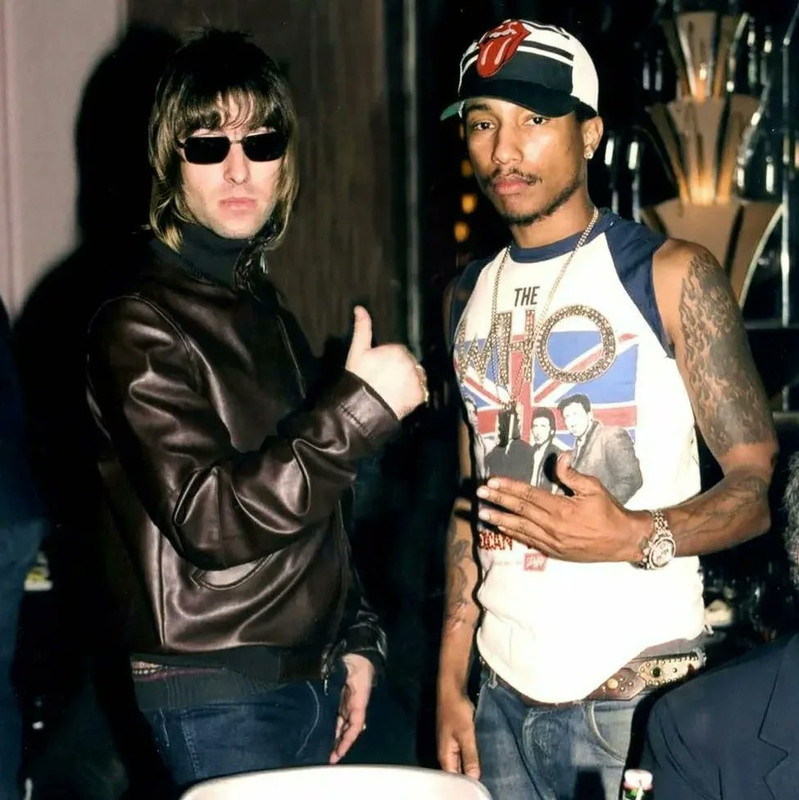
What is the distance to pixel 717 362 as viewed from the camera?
65.8 inches

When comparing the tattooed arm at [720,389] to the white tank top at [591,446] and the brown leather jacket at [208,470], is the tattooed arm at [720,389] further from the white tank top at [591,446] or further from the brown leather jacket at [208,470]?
the brown leather jacket at [208,470]

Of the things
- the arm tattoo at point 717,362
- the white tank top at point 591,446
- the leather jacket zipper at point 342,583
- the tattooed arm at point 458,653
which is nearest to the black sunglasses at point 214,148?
the leather jacket zipper at point 342,583

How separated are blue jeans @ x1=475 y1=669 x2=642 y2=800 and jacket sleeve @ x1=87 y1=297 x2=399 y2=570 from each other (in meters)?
0.45

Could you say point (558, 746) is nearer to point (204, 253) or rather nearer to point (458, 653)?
point (458, 653)

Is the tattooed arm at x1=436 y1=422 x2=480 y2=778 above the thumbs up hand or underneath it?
underneath

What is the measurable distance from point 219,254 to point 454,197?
7.62 feet

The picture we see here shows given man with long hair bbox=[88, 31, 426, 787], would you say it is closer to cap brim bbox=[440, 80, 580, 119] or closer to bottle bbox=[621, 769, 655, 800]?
cap brim bbox=[440, 80, 580, 119]

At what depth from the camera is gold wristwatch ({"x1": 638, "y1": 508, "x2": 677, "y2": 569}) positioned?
1602 millimetres

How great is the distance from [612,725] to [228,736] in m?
0.55

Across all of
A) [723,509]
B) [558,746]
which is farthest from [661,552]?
[558,746]

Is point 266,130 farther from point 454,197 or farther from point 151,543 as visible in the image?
point 454,197

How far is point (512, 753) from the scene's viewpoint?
180 cm

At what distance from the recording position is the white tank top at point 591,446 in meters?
1.69

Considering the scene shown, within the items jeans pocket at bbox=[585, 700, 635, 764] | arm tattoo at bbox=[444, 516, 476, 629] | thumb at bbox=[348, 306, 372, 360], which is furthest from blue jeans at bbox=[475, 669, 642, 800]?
thumb at bbox=[348, 306, 372, 360]
